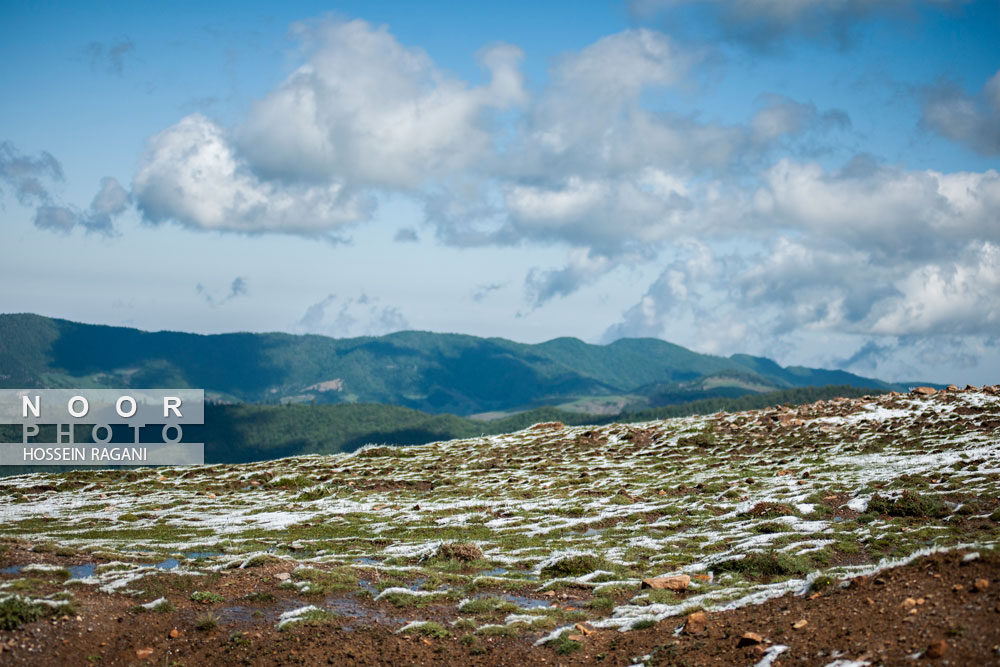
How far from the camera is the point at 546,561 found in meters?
30.5

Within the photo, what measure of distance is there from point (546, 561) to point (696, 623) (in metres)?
11.1

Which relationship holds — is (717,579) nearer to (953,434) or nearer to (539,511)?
(539,511)

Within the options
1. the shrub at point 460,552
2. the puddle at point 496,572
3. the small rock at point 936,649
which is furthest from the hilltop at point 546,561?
the puddle at point 496,572

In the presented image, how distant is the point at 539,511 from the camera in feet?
146

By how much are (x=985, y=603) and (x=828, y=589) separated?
4676 mm

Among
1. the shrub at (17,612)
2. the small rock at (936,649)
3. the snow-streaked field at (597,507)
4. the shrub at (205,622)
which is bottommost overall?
the snow-streaked field at (597,507)

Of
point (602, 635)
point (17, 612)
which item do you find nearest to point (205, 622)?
point (17, 612)

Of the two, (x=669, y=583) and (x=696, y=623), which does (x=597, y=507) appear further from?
(x=696, y=623)

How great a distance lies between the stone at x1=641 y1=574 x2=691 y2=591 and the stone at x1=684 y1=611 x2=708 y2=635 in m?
4.56

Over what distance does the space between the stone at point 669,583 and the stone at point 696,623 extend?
15.0 ft

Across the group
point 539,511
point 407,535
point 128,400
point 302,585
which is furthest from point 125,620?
point 128,400

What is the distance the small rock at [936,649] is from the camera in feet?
48.7

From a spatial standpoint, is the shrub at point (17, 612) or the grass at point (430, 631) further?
the grass at point (430, 631)

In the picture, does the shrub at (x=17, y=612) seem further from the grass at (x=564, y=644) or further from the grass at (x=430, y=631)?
the grass at (x=564, y=644)
